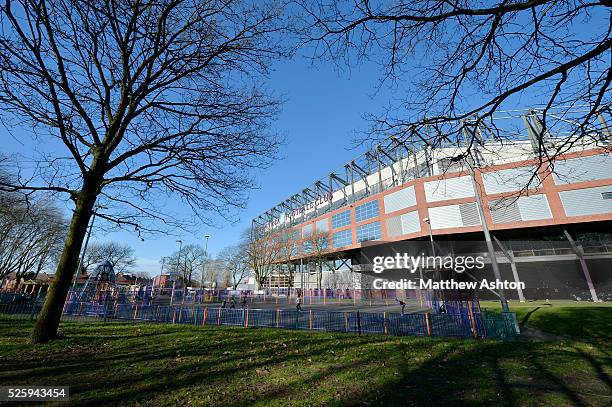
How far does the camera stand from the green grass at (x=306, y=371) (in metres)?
4.48

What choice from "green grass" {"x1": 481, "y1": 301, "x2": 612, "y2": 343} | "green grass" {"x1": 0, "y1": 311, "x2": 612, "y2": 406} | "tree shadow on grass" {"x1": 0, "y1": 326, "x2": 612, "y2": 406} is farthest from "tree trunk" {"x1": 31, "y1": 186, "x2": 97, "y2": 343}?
"green grass" {"x1": 481, "y1": 301, "x2": 612, "y2": 343}

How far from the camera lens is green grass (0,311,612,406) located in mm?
4477

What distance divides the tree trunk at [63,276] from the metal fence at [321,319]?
751 centimetres

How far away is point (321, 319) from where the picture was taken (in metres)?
14.2

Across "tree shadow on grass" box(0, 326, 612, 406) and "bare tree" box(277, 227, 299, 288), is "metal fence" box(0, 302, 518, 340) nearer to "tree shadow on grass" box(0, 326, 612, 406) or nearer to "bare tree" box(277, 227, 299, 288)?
"tree shadow on grass" box(0, 326, 612, 406)

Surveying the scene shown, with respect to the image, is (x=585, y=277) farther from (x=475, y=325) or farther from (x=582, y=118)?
(x=582, y=118)

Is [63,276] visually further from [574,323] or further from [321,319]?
[574,323]

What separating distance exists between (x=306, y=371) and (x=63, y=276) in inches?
293

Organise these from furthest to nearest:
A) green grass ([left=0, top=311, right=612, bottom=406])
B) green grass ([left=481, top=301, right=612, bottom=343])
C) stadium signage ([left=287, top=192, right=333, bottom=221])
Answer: stadium signage ([left=287, top=192, right=333, bottom=221]) < green grass ([left=481, top=301, right=612, bottom=343]) < green grass ([left=0, top=311, right=612, bottom=406])

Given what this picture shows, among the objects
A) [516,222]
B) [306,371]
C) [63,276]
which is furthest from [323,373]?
[516,222]

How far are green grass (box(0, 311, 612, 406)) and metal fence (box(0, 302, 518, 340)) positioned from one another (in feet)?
11.0

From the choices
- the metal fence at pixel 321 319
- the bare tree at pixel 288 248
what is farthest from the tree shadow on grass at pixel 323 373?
the bare tree at pixel 288 248

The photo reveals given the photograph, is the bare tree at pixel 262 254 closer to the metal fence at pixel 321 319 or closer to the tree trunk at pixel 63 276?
the metal fence at pixel 321 319

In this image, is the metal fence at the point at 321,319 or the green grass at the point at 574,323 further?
the green grass at the point at 574,323
